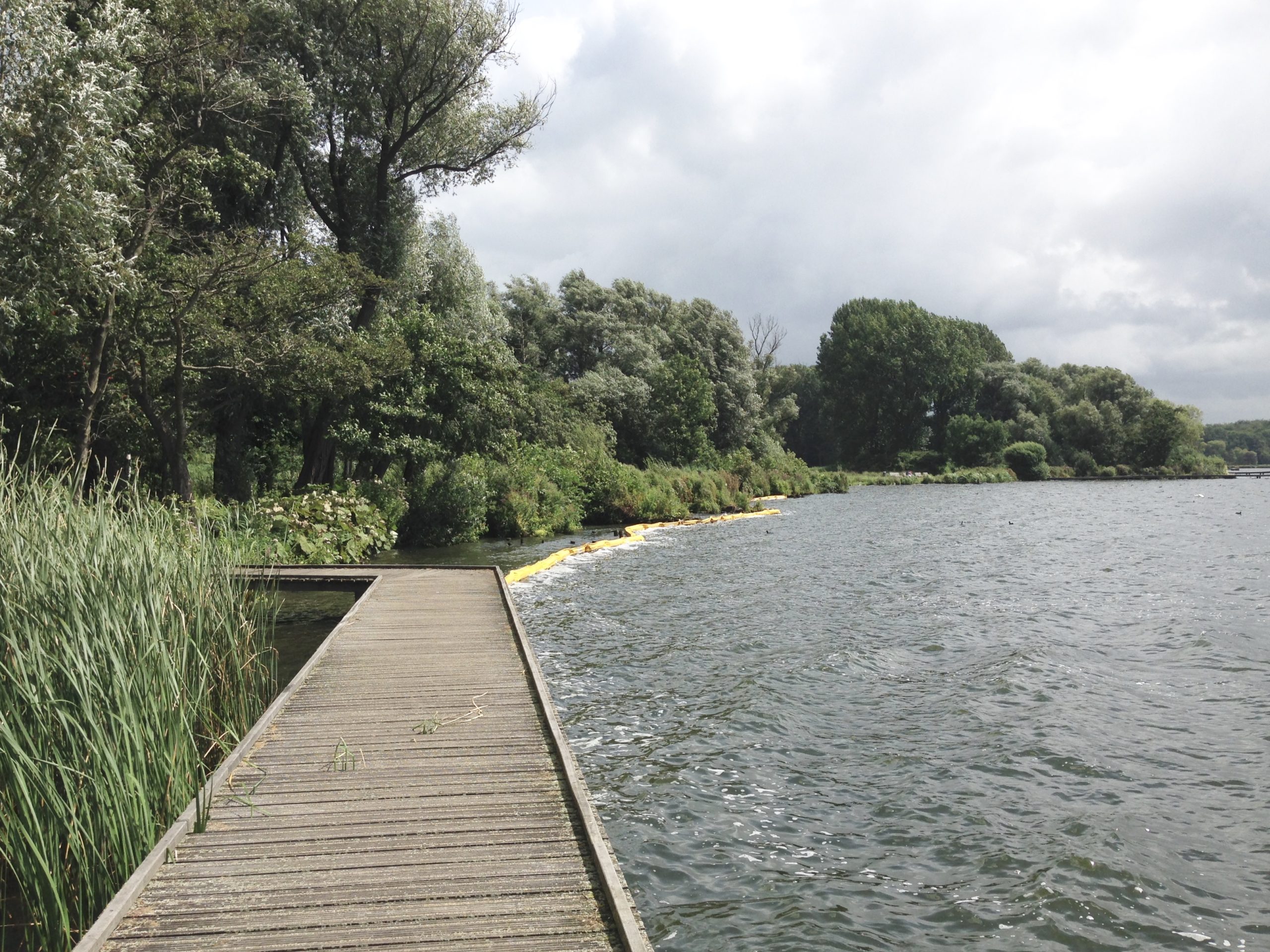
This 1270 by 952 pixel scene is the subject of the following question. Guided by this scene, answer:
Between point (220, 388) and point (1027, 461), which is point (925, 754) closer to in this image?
point (220, 388)

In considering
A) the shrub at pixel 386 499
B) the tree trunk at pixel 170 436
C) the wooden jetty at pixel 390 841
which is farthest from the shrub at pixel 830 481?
the wooden jetty at pixel 390 841

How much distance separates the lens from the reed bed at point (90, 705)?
3.62 m

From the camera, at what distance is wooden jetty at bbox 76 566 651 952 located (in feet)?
10.4

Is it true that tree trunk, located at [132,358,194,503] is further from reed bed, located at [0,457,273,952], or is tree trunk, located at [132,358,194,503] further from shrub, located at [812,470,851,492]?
shrub, located at [812,470,851,492]

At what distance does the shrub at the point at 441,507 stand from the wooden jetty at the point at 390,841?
1343cm

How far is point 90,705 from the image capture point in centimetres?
389

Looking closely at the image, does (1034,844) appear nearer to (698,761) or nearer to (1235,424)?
(698,761)

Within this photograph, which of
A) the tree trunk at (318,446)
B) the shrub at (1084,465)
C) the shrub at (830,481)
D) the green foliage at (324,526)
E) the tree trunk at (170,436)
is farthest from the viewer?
the shrub at (1084,465)

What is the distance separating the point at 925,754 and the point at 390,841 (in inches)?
174

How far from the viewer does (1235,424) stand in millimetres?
132250

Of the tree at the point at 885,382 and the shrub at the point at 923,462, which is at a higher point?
the tree at the point at 885,382

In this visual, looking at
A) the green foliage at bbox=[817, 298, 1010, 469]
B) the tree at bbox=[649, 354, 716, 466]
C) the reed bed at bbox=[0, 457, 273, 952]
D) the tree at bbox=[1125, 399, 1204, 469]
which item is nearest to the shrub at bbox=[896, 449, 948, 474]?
the green foliage at bbox=[817, 298, 1010, 469]

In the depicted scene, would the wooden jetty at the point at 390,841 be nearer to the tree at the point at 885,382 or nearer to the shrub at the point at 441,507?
the shrub at the point at 441,507

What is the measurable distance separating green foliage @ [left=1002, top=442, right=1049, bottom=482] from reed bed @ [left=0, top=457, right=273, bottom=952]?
234ft
